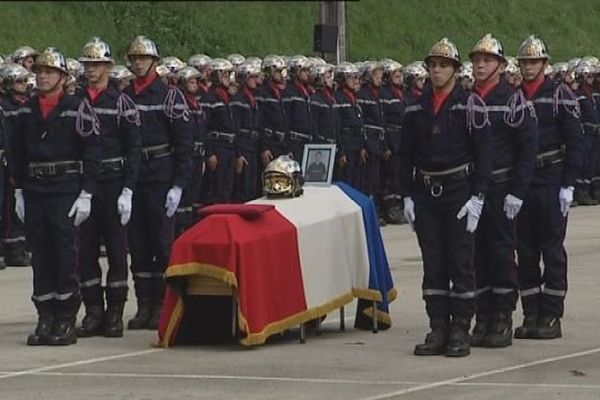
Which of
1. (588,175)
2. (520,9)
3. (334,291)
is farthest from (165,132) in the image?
(588,175)

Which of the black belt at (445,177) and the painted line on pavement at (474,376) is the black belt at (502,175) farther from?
the painted line on pavement at (474,376)

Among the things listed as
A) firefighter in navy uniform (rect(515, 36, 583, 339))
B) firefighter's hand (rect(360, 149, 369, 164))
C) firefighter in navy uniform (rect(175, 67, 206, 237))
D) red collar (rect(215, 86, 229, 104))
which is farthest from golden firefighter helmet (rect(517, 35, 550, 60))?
firefighter's hand (rect(360, 149, 369, 164))

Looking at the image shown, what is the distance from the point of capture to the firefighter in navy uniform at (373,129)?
28.0 meters

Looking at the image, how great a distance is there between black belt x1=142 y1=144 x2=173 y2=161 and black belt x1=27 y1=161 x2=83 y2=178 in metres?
1.03

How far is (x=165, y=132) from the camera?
658 inches

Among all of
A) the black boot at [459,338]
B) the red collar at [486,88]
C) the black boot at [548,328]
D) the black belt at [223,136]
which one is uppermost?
the red collar at [486,88]

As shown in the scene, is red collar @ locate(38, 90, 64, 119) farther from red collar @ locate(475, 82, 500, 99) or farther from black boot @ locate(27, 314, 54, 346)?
red collar @ locate(475, 82, 500, 99)

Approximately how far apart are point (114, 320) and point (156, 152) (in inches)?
54.9

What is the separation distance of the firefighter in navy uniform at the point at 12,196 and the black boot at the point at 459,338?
26.5 feet

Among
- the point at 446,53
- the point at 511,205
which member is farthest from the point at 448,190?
the point at 446,53

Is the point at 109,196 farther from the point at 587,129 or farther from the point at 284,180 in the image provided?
the point at 587,129

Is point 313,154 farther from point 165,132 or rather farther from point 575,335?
point 575,335

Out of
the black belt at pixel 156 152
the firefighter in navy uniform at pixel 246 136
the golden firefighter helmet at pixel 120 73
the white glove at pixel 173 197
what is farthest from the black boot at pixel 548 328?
the firefighter in navy uniform at pixel 246 136

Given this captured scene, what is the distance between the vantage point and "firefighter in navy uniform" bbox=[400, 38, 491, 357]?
1481 centimetres
